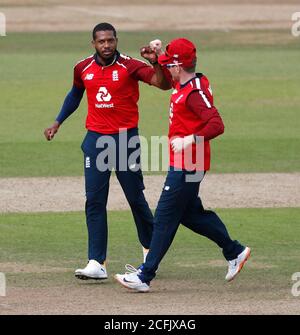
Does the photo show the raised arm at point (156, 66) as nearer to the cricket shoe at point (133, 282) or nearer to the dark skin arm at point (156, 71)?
the dark skin arm at point (156, 71)

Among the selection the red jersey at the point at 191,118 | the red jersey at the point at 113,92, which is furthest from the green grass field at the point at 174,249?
the red jersey at the point at 113,92

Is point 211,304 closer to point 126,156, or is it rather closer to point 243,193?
point 126,156

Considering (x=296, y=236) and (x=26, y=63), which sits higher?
(x=26, y=63)

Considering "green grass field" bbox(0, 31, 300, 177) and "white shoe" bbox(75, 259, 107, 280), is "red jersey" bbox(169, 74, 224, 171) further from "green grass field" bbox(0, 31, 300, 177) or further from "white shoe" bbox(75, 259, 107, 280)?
"green grass field" bbox(0, 31, 300, 177)

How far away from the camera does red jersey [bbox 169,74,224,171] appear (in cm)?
1061

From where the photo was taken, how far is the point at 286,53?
3319 cm

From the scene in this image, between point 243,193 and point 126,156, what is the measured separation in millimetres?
5246

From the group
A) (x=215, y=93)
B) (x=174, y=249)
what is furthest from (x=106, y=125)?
(x=215, y=93)

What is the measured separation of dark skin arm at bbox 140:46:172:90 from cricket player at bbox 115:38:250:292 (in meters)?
0.12

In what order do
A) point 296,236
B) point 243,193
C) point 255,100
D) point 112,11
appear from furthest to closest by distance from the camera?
point 112,11 < point 255,100 < point 243,193 < point 296,236

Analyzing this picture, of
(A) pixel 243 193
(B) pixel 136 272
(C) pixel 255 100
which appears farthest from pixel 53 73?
(B) pixel 136 272

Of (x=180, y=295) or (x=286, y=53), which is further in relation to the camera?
(x=286, y=53)

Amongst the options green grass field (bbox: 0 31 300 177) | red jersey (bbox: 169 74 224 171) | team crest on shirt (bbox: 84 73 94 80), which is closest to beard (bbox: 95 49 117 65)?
team crest on shirt (bbox: 84 73 94 80)

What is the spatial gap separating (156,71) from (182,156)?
918mm
